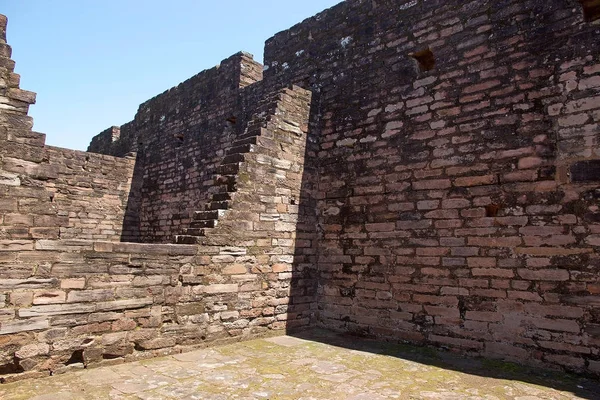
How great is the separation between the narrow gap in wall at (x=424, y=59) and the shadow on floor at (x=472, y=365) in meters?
4.26

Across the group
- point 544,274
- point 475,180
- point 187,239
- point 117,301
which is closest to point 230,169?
point 187,239

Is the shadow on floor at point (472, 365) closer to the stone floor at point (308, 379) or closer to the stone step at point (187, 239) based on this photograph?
the stone floor at point (308, 379)

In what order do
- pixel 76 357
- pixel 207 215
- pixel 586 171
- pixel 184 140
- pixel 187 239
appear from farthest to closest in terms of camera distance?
pixel 184 140
pixel 207 215
pixel 187 239
pixel 586 171
pixel 76 357

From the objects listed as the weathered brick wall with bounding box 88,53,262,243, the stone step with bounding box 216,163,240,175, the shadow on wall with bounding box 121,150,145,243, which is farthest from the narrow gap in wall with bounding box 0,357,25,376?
the shadow on wall with bounding box 121,150,145,243

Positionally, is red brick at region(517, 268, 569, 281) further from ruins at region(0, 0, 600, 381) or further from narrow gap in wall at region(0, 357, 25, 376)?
narrow gap in wall at region(0, 357, 25, 376)

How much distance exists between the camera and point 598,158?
511 cm

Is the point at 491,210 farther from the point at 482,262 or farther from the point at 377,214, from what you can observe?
the point at 377,214

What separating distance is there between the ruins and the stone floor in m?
0.34

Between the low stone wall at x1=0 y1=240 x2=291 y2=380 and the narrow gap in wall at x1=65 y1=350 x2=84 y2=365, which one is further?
the narrow gap in wall at x1=65 y1=350 x2=84 y2=365

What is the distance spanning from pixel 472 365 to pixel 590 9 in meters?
4.64

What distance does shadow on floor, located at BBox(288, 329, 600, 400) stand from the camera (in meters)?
4.62

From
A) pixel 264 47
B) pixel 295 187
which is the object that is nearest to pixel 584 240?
pixel 295 187

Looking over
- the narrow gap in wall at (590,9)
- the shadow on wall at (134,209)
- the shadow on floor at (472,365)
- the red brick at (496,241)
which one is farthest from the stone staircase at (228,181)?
the shadow on wall at (134,209)

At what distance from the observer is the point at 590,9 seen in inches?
218
